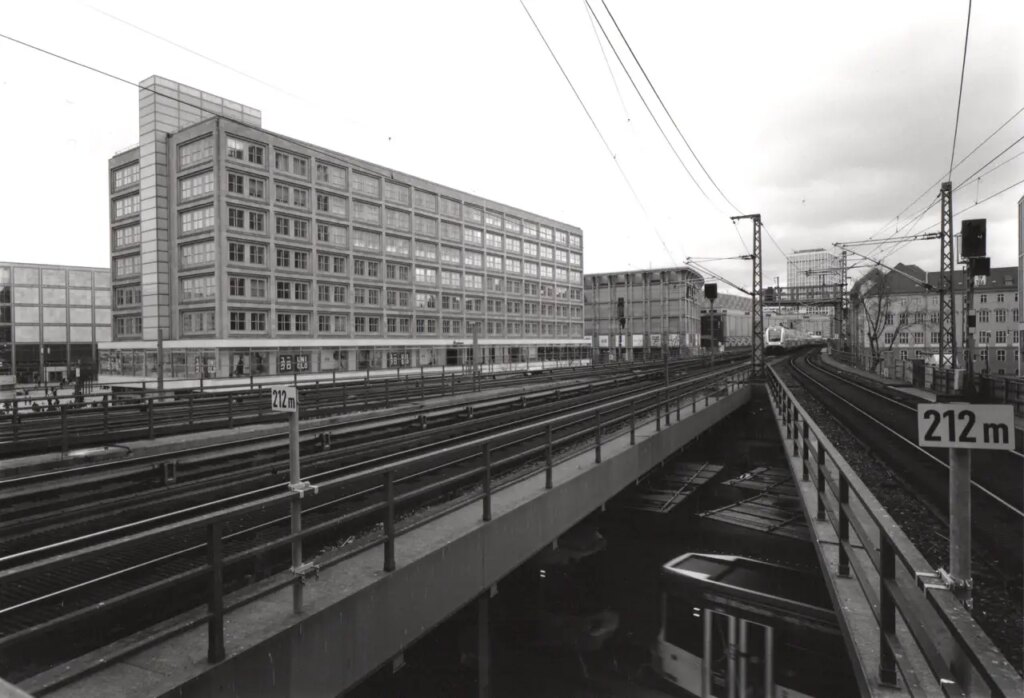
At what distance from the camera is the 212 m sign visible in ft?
12.9

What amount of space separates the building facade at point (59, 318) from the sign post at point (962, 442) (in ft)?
194

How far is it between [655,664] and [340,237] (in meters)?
49.0

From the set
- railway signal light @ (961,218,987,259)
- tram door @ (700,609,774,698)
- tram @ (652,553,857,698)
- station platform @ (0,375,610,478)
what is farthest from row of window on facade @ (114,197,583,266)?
railway signal light @ (961,218,987,259)

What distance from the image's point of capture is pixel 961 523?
13.1ft

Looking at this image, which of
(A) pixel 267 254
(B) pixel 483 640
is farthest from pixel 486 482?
(A) pixel 267 254

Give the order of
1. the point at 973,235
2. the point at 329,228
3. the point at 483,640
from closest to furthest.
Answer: the point at 483,640
the point at 973,235
the point at 329,228

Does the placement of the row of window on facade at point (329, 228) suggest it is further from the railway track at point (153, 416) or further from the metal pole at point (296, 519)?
the metal pole at point (296, 519)

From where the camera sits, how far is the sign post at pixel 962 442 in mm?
3941

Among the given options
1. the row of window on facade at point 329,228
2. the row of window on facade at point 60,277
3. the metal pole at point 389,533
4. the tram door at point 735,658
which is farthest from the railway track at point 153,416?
the row of window on facade at point 60,277

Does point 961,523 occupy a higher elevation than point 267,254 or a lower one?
lower

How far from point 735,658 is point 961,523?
24.5 ft

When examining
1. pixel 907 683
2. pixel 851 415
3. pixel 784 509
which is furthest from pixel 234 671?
pixel 851 415

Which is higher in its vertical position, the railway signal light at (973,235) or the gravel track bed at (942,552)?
the railway signal light at (973,235)

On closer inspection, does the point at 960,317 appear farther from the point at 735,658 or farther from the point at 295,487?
the point at 295,487
